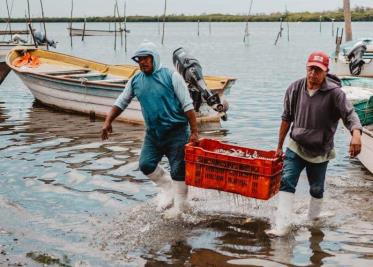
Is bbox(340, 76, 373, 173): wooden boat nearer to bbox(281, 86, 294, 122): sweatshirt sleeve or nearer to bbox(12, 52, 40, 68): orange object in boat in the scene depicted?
bbox(281, 86, 294, 122): sweatshirt sleeve

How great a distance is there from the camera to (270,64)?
123 ft

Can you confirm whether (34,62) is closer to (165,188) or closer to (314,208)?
(165,188)

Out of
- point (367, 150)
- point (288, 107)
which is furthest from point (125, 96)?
point (367, 150)

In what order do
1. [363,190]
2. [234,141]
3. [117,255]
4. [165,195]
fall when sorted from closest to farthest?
[117,255] → [165,195] → [363,190] → [234,141]

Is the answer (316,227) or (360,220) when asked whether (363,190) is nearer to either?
(360,220)

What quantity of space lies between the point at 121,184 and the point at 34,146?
3.35 meters

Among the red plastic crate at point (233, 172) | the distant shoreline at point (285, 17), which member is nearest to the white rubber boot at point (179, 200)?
the red plastic crate at point (233, 172)

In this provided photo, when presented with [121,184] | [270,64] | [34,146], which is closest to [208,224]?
[121,184]

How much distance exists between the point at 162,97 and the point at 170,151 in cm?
70

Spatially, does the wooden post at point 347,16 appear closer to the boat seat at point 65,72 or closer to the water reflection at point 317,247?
the boat seat at point 65,72

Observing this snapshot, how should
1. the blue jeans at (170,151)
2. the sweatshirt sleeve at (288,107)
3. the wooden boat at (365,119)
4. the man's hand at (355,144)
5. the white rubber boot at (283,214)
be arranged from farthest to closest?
the wooden boat at (365,119), the blue jeans at (170,151), the white rubber boot at (283,214), the sweatshirt sleeve at (288,107), the man's hand at (355,144)

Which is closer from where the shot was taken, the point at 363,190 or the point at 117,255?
the point at 117,255

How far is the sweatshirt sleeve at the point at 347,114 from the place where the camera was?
5809 millimetres

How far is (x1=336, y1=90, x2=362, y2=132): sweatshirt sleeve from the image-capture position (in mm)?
5809
